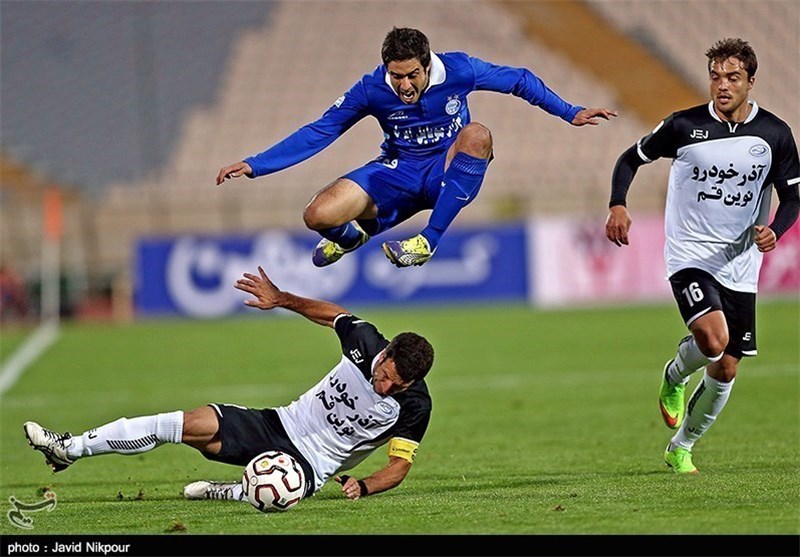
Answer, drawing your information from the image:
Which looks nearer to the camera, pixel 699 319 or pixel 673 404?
pixel 699 319

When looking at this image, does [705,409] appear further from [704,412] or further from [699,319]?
[699,319]

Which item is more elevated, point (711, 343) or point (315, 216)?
point (315, 216)

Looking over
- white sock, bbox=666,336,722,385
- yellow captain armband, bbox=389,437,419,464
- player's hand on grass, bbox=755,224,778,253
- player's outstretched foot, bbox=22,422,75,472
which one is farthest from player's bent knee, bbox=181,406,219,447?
player's hand on grass, bbox=755,224,778,253

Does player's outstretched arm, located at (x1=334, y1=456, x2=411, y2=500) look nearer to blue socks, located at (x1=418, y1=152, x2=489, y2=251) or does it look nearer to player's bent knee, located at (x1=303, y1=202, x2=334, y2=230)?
blue socks, located at (x1=418, y1=152, x2=489, y2=251)

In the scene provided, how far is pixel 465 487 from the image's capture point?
8688 mm

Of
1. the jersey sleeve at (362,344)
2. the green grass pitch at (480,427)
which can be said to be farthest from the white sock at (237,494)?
the jersey sleeve at (362,344)

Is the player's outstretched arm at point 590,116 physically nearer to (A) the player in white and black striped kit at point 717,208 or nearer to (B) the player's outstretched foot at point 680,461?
(A) the player in white and black striped kit at point 717,208

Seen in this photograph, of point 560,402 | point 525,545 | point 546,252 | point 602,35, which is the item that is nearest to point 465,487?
point 525,545

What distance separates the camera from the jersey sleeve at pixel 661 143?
29.1 feet

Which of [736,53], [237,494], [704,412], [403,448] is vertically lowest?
[237,494]

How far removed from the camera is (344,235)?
372 inches

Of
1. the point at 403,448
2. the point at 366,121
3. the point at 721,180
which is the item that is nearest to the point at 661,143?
the point at 721,180

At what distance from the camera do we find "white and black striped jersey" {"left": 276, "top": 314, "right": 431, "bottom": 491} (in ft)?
26.1

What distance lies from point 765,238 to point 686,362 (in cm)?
135
